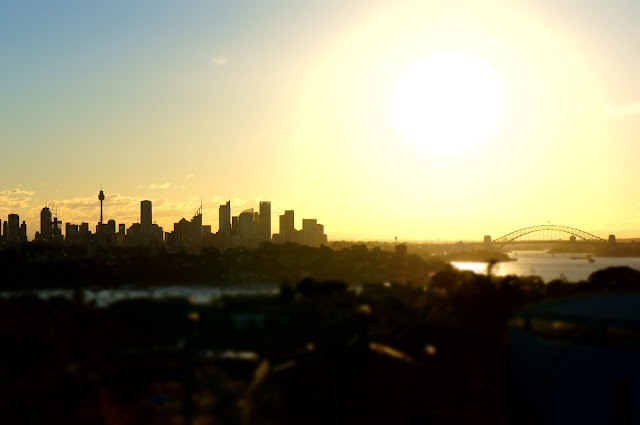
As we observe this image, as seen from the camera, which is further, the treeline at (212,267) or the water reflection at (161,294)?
the treeline at (212,267)

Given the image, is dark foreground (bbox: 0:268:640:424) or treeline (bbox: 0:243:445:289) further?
treeline (bbox: 0:243:445:289)

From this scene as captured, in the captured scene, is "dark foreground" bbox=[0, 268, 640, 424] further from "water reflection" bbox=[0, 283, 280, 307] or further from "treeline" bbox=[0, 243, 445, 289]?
"treeline" bbox=[0, 243, 445, 289]

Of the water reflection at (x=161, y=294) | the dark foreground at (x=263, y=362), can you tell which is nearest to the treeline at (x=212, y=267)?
the water reflection at (x=161, y=294)

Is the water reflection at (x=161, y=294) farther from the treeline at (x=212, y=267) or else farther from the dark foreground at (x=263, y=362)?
the treeline at (x=212, y=267)

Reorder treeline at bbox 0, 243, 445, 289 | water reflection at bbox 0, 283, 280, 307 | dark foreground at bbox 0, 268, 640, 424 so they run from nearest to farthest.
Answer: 1. dark foreground at bbox 0, 268, 640, 424
2. water reflection at bbox 0, 283, 280, 307
3. treeline at bbox 0, 243, 445, 289

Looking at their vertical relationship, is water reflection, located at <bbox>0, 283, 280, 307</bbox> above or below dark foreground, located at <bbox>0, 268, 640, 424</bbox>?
below

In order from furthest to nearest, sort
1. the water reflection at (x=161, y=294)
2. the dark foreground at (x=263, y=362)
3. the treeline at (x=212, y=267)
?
the treeline at (x=212, y=267) → the water reflection at (x=161, y=294) → the dark foreground at (x=263, y=362)

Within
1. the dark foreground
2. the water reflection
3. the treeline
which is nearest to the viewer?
the dark foreground

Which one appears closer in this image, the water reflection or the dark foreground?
the dark foreground

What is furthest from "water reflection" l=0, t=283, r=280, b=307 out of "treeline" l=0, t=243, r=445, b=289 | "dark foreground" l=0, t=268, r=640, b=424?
"treeline" l=0, t=243, r=445, b=289
